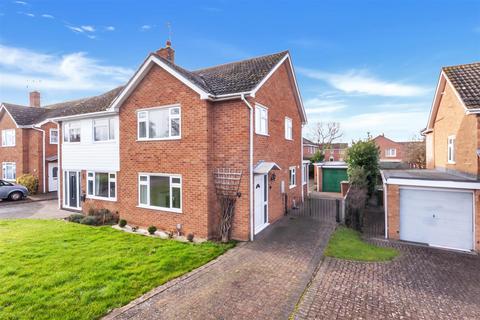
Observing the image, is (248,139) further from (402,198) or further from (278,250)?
(402,198)

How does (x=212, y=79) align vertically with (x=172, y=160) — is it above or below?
above

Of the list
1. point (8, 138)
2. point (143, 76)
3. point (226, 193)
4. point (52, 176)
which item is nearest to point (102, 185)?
point (143, 76)

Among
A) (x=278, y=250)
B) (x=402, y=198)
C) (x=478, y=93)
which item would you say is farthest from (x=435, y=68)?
(x=278, y=250)

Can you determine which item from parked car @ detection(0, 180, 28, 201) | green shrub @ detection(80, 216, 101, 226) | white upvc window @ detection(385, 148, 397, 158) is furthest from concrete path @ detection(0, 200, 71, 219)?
white upvc window @ detection(385, 148, 397, 158)

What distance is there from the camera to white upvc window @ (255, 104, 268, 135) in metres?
10.1

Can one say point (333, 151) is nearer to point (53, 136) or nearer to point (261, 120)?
point (261, 120)

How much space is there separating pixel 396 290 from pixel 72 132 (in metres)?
17.3

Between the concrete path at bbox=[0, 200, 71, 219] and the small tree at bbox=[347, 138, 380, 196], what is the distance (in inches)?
769

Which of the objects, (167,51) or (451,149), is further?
(167,51)

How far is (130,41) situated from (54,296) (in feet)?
43.6

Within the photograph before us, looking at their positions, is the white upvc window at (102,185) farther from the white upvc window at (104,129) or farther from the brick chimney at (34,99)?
the brick chimney at (34,99)

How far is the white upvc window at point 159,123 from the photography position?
397 inches

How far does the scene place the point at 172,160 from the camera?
33.1ft

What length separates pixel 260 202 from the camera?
413 inches
